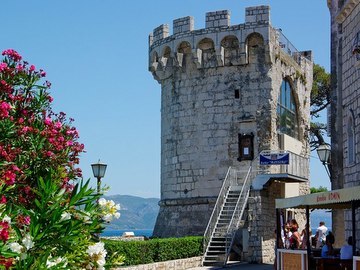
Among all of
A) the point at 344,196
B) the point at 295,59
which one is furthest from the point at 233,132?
the point at 344,196

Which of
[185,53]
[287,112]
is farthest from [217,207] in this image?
[185,53]

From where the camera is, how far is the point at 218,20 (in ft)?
98.1

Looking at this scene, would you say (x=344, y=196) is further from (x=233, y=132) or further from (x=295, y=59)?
(x=295, y=59)

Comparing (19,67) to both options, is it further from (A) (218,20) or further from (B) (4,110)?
(A) (218,20)

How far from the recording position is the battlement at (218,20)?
2931cm

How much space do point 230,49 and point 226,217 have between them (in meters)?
6.92

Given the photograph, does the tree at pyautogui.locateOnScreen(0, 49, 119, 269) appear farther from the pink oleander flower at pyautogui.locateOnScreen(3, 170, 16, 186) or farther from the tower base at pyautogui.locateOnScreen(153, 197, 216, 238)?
the tower base at pyautogui.locateOnScreen(153, 197, 216, 238)

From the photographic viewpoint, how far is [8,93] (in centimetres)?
814

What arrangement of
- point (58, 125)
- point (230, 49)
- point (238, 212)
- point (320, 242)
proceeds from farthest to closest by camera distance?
point (230, 49) < point (238, 212) < point (320, 242) < point (58, 125)

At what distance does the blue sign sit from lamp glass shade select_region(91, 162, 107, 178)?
11277mm

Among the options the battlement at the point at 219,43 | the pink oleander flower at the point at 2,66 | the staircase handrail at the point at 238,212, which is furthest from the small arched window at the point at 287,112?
the pink oleander flower at the point at 2,66

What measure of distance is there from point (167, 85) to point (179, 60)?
152 centimetres

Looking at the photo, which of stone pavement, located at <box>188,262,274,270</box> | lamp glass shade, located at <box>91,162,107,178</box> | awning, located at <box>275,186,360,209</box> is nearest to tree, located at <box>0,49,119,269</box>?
awning, located at <box>275,186,360,209</box>

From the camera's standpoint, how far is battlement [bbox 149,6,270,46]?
29312 mm
